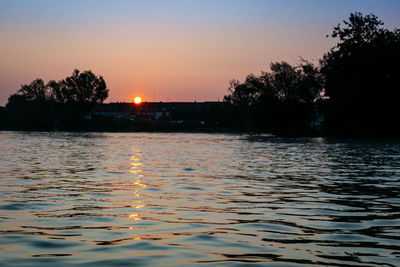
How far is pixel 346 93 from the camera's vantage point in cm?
8744

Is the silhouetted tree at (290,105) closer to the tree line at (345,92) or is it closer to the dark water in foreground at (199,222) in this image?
the tree line at (345,92)

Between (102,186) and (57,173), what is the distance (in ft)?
19.5

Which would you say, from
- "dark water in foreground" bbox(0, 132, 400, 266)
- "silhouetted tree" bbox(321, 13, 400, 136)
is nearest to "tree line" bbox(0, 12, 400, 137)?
"silhouetted tree" bbox(321, 13, 400, 136)

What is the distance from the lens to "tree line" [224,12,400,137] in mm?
86312

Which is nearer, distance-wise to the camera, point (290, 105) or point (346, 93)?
point (346, 93)

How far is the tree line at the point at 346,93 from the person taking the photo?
86.3 metres

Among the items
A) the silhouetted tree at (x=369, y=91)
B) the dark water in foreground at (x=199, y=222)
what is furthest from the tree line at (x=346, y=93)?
the dark water in foreground at (x=199, y=222)

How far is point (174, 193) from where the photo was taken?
16.6 metres

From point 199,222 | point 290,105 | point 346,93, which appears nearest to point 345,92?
point 346,93

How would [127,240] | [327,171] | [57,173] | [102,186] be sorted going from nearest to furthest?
[127,240] < [102,186] < [57,173] < [327,171]

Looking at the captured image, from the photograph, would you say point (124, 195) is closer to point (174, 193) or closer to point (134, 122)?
point (174, 193)

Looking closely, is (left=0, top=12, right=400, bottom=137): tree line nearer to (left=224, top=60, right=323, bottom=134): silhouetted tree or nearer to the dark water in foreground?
(left=224, top=60, right=323, bottom=134): silhouetted tree

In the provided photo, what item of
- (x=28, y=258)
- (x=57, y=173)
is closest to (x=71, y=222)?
(x=28, y=258)

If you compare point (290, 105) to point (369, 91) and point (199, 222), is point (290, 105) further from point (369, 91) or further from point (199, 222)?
point (199, 222)
